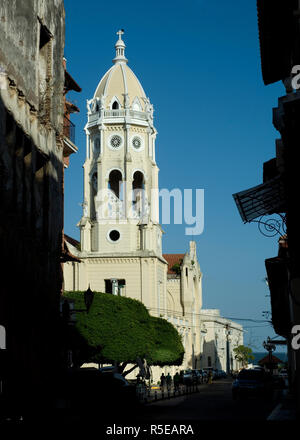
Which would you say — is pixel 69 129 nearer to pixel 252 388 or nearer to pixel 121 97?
pixel 252 388

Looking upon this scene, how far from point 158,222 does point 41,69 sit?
191ft

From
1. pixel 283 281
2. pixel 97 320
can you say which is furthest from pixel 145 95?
pixel 283 281

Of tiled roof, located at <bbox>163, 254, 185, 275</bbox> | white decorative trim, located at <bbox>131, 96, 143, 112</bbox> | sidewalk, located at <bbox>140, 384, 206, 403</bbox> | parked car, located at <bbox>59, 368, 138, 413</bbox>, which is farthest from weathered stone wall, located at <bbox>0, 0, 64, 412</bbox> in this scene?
tiled roof, located at <bbox>163, 254, 185, 275</bbox>

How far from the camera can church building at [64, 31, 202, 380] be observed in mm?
80125

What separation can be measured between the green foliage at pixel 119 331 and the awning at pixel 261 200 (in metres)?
38.0

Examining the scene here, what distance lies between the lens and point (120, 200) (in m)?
82.1

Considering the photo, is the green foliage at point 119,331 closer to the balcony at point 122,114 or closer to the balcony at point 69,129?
the balcony at point 69,129

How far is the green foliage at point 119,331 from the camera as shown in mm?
58000

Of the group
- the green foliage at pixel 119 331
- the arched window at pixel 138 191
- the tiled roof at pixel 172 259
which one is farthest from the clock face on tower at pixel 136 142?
the tiled roof at pixel 172 259

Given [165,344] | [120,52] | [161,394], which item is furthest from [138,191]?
[161,394]

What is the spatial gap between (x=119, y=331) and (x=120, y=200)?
24845 millimetres

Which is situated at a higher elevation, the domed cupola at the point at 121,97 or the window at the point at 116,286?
the domed cupola at the point at 121,97
